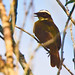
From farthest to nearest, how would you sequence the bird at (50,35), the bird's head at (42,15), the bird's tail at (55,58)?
the bird's head at (42,15)
the bird at (50,35)
the bird's tail at (55,58)

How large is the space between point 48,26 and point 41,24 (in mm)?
184

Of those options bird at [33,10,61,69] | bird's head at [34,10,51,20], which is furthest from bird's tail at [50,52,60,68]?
bird's head at [34,10,51,20]

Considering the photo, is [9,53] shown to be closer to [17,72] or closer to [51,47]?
[17,72]

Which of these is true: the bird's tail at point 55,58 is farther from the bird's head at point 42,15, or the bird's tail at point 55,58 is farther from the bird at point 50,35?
the bird's head at point 42,15

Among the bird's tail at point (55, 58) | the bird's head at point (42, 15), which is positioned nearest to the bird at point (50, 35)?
the bird's tail at point (55, 58)

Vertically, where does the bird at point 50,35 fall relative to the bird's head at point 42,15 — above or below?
below

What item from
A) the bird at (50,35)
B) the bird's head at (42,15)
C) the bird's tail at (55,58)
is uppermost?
the bird's head at (42,15)

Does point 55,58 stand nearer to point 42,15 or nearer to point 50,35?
point 50,35

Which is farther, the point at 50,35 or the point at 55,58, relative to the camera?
the point at 50,35

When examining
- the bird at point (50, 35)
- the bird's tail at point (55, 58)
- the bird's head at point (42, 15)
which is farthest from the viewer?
the bird's head at point (42, 15)

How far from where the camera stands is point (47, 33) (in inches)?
203

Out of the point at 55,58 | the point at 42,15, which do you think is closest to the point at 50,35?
the point at 55,58

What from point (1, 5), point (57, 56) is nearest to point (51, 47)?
point (57, 56)

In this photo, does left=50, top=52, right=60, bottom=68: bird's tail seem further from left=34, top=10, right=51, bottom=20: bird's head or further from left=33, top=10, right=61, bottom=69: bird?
left=34, top=10, right=51, bottom=20: bird's head
